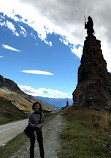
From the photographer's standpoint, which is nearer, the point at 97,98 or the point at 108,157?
the point at 108,157

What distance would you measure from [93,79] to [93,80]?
33cm

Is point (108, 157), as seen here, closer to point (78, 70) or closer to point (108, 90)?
point (108, 90)

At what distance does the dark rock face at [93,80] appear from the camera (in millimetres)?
28266

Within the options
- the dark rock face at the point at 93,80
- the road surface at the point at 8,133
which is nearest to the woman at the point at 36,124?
the road surface at the point at 8,133

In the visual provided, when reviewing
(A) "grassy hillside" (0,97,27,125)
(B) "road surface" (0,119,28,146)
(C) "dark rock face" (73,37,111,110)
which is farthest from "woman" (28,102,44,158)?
(A) "grassy hillside" (0,97,27,125)

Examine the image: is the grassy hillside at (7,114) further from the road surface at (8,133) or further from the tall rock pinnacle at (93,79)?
the tall rock pinnacle at (93,79)

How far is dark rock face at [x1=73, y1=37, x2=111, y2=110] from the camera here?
2827 cm

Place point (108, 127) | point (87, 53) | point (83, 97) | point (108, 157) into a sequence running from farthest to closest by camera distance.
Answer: point (87, 53) → point (83, 97) → point (108, 127) → point (108, 157)

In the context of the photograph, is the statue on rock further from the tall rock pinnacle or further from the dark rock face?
the dark rock face

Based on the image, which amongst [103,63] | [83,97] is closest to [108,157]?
[83,97]

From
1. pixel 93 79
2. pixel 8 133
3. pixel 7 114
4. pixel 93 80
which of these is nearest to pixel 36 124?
pixel 8 133

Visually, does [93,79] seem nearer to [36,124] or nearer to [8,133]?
[8,133]

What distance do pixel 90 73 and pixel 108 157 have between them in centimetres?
2658

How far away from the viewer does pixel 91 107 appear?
27312mm
